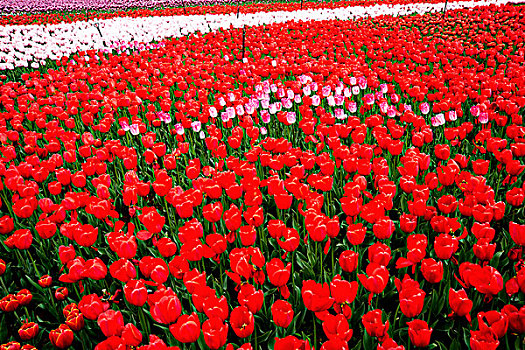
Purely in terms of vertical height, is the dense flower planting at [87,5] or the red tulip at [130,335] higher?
the dense flower planting at [87,5]

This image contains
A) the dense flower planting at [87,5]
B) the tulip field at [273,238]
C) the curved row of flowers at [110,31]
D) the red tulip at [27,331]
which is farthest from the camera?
the dense flower planting at [87,5]

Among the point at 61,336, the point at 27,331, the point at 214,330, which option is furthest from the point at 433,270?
the point at 27,331

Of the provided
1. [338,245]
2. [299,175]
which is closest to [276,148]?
[299,175]

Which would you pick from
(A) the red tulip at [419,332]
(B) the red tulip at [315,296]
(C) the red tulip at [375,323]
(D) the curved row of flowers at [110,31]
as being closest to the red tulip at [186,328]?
(B) the red tulip at [315,296]

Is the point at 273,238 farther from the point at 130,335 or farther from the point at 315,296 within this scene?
the point at 130,335

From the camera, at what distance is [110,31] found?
34.9 ft

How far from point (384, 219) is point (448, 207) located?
1.43 feet

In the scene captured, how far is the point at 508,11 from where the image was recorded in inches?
476

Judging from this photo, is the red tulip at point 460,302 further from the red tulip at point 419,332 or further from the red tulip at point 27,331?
the red tulip at point 27,331

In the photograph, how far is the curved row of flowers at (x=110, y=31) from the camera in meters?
8.17

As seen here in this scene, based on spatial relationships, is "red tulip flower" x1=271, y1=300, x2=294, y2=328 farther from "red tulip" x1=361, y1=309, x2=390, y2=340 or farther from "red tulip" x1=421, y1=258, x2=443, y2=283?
"red tulip" x1=421, y1=258, x2=443, y2=283

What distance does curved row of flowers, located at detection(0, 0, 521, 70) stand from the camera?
322 inches

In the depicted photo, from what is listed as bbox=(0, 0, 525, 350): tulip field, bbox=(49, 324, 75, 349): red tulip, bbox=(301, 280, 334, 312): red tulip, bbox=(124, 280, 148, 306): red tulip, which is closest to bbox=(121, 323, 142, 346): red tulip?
bbox=(0, 0, 525, 350): tulip field

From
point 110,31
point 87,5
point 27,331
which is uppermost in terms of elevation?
point 87,5
